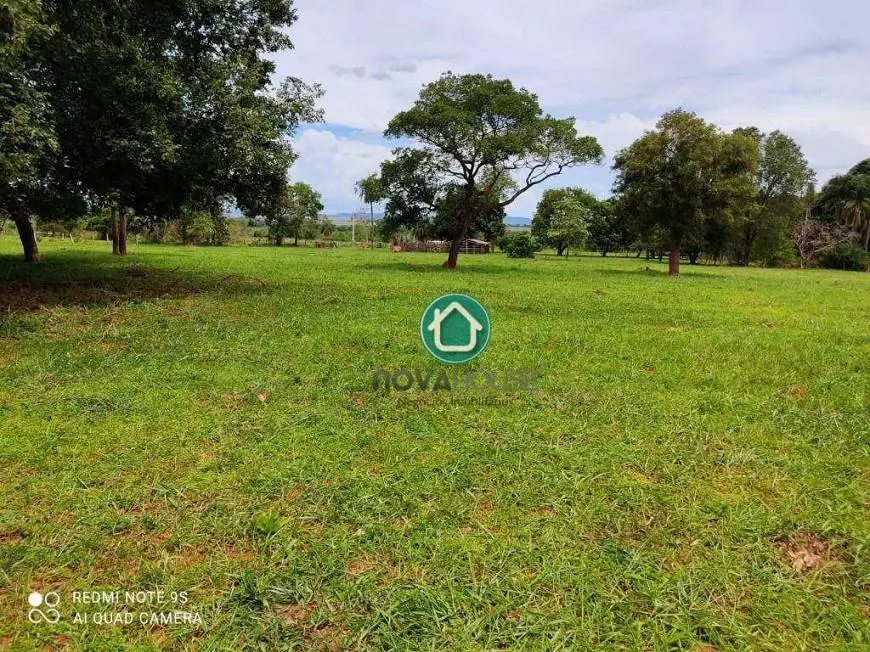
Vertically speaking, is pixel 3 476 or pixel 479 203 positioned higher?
pixel 479 203

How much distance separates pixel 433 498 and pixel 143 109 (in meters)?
8.98

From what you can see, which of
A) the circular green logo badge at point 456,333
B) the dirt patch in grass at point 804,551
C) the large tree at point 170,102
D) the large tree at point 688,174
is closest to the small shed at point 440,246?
the large tree at point 688,174

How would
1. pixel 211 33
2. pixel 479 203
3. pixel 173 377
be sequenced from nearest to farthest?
1. pixel 173 377
2. pixel 211 33
3. pixel 479 203

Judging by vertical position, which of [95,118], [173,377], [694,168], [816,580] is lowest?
[816,580]

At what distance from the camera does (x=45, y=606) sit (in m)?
2.20

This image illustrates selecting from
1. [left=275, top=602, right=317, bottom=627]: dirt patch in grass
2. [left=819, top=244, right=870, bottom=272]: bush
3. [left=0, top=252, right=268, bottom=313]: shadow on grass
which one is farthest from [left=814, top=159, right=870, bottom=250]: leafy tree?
[left=275, top=602, right=317, bottom=627]: dirt patch in grass

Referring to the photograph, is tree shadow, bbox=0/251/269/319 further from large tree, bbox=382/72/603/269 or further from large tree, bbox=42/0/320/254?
large tree, bbox=382/72/603/269

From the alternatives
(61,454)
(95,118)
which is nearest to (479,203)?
(95,118)

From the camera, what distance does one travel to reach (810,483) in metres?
3.24

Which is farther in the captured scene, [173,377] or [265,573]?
[173,377]

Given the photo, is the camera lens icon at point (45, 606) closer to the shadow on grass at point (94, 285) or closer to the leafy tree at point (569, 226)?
the shadow on grass at point (94, 285)

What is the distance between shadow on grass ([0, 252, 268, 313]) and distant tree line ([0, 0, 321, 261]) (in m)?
1.67

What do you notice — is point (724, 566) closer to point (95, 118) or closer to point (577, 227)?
point (95, 118)

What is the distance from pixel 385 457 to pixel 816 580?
249 cm
